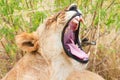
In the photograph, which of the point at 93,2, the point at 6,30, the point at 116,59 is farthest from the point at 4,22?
the point at 116,59

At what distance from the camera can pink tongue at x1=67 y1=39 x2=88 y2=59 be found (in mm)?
4152

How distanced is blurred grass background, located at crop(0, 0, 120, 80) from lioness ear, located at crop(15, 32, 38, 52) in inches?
31.7

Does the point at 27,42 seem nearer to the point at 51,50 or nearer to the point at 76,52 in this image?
the point at 51,50

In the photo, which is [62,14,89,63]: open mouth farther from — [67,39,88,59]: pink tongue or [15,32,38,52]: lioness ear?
[15,32,38,52]: lioness ear

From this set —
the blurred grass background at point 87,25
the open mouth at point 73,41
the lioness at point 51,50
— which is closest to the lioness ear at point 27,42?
the lioness at point 51,50

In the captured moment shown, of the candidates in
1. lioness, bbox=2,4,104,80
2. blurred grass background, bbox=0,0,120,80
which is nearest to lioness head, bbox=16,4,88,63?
lioness, bbox=2,4,104,80

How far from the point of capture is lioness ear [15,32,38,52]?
162 inches

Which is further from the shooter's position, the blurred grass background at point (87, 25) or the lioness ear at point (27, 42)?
the blurred grass background at point (87, 25)

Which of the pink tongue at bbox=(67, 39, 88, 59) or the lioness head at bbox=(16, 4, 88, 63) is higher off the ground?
the lioness head at bbox=(16, 4, 88, 63)

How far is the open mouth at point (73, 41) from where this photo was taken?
4.10 m

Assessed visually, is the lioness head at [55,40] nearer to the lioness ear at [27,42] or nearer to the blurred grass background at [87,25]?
the lioness ear at [27,42]

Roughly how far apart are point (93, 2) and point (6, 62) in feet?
4.40

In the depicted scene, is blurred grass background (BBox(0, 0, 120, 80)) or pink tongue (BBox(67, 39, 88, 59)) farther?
blurred grass background (BBox(0, 0, 120, 80))

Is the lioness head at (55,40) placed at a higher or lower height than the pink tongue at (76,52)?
higher
